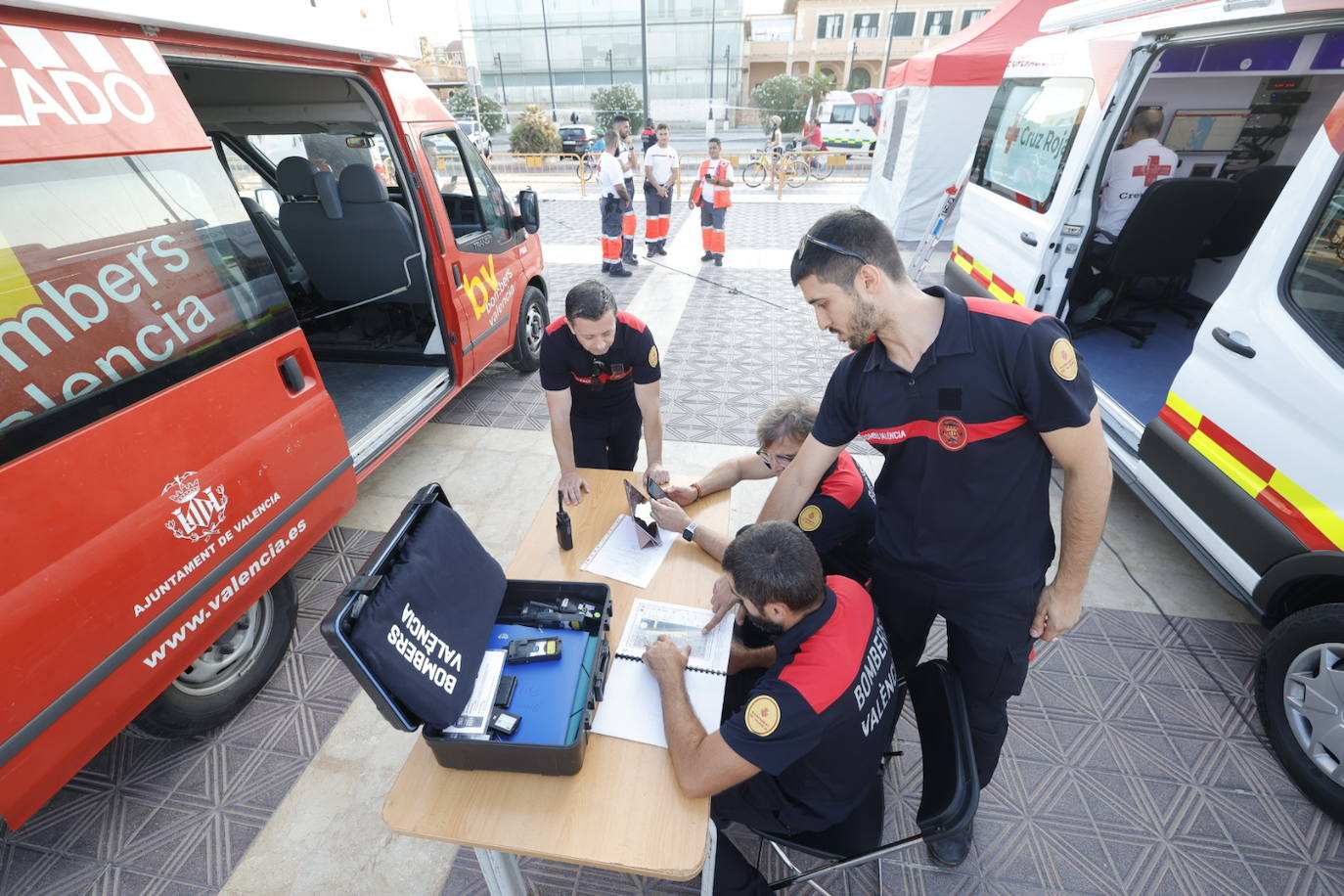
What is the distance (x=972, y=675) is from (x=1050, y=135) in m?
3.83

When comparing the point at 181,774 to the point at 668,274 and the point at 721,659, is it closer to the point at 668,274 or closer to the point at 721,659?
the point at 721,659

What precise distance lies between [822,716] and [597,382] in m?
Answer: 1.86

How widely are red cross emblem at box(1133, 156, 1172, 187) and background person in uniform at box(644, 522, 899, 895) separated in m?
4.87

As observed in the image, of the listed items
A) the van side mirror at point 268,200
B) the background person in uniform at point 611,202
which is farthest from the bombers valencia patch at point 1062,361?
the background person in uniform at point 611,202

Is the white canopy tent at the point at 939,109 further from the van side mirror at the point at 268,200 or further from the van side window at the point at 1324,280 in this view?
the van side mirror at the point at 268,200

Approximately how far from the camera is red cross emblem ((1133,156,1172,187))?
455cm

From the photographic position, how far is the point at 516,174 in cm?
1762

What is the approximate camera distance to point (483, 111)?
31.3 m

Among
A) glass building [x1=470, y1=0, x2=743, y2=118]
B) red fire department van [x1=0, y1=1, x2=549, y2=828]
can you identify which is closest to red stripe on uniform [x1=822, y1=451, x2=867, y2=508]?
red fire department van [x1=0, y1=1, x2=549, y2=828]

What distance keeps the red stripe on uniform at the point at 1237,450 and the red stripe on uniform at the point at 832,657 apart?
6.30ft

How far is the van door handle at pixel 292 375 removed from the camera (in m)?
2.49

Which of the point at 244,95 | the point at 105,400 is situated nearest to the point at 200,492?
the point at 105,400

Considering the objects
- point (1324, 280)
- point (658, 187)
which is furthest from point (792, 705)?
point (658, 187)

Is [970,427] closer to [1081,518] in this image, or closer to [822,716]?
[1081,518]
